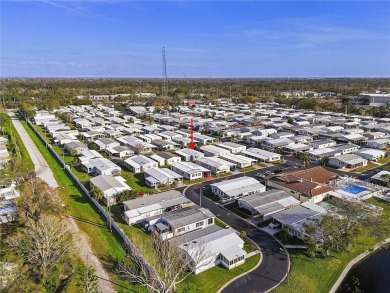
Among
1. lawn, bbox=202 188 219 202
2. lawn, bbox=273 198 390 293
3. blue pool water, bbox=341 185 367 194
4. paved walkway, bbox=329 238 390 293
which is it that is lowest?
paved walkway, bbox=329 238 390 293

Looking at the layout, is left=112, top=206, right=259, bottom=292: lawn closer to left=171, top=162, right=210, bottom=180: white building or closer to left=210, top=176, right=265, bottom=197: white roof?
left=210, top=176, right=265, bottom=197: white roof

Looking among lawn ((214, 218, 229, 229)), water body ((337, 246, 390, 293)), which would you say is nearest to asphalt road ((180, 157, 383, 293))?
lawn ((214, 218, 229, 229))

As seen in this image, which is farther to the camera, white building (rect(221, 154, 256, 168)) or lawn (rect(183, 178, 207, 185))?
white building (rect(221, 154, 256, 168))

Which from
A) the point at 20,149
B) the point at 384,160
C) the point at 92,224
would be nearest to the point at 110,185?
the point at 92,224

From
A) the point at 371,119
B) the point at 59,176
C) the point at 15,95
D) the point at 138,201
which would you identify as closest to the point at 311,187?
the point at 138,201

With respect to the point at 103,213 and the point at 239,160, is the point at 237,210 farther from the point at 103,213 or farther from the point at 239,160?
the point at 239,160

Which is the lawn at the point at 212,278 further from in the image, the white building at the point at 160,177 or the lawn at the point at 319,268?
the white building at the point at 160,177

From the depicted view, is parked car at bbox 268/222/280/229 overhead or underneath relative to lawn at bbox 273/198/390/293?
overhead

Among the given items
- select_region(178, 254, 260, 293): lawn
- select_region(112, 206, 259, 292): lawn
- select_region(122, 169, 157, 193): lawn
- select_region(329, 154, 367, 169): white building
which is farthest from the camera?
select_region(329, 154, 367, 169): white building
